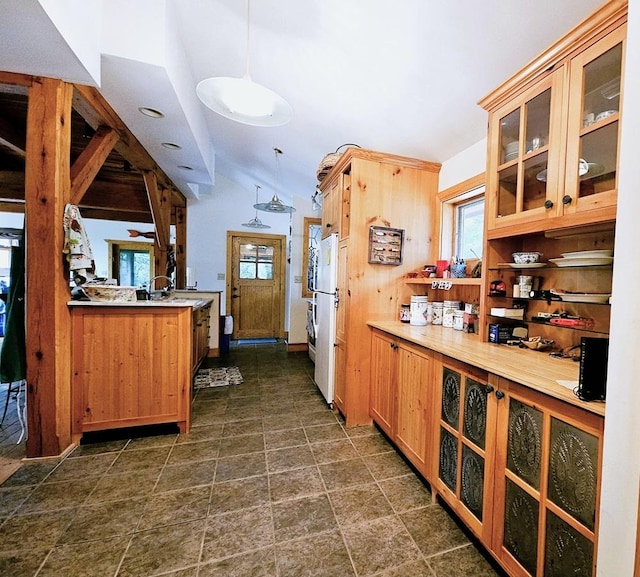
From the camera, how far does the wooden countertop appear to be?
3.09 feet

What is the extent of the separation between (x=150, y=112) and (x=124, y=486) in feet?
8.77

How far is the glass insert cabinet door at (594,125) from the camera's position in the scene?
42.4 inches

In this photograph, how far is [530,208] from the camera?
1433 mm

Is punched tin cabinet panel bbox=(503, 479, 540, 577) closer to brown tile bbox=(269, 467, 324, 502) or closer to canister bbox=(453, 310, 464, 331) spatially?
brown tile bbox=(269, 467, 324, 502)

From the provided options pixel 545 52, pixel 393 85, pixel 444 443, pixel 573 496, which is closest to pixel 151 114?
pixel 393 85

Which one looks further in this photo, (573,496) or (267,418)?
(267,418)

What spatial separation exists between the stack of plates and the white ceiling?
1036 mm

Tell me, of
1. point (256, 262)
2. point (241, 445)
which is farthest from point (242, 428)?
point (256, 262)

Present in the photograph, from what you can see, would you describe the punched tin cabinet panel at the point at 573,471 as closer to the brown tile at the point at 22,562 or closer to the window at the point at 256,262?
the brown tile at the point at 22,562

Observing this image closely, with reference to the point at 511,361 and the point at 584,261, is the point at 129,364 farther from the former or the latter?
the point at 584,261

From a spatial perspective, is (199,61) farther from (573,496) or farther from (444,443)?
(573,496)

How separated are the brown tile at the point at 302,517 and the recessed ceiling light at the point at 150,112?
292 centimetres

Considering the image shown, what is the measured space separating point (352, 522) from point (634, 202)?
5.48 ft

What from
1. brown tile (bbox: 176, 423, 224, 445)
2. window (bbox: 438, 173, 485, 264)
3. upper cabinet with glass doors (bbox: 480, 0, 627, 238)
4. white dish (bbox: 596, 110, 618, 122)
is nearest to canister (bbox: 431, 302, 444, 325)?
window (bbox: 438, 173, 485, 264)
